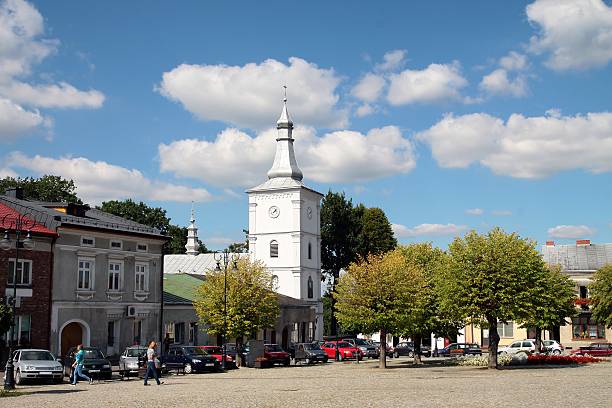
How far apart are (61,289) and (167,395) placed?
61.9 ft

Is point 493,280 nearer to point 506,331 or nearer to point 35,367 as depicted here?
point 35,367

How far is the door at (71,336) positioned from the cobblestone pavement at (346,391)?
9.66 meters

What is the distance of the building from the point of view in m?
41.5

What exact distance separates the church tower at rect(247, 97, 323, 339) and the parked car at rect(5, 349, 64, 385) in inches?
1861

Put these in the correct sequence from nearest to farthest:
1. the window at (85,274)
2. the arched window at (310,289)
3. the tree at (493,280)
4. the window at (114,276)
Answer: the tree at (493,280)
the window at (85,274)
the window at (114,276)
the arched window at (310,289)

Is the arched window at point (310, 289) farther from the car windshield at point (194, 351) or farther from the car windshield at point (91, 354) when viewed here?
the car windshield at point (91, 354)

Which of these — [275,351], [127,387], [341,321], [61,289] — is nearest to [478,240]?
[341,321]

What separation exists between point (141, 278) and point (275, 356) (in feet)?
33.0

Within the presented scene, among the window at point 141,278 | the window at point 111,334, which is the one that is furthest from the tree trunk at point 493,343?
the window at point 111,334

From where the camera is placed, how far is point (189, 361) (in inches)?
1538

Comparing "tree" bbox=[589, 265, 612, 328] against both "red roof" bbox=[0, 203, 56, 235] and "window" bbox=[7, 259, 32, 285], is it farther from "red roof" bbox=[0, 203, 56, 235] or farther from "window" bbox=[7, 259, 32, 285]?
"window" bbox=[7, 259, 32, 285]

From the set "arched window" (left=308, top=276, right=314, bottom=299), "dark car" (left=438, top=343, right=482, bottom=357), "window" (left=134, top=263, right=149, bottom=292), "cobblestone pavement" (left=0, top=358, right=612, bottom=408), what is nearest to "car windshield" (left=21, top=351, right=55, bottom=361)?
"cobblestone pavement" (left=0, top=358, right=612, bottom=408)

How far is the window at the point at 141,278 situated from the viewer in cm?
4697

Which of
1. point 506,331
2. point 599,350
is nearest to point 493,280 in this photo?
point 599,350
